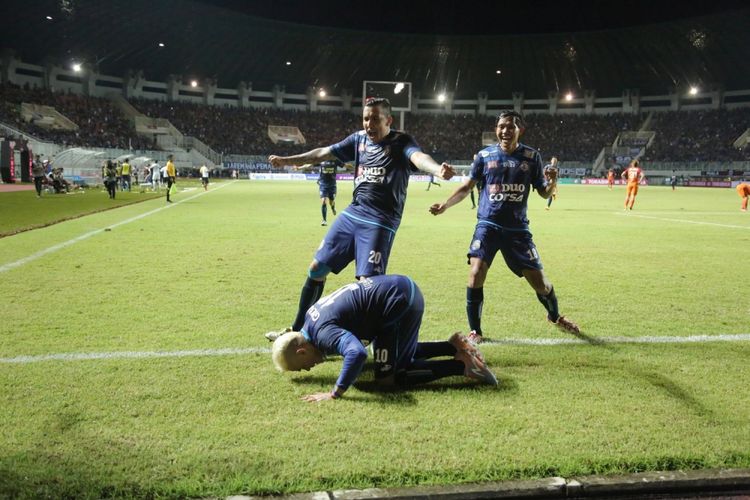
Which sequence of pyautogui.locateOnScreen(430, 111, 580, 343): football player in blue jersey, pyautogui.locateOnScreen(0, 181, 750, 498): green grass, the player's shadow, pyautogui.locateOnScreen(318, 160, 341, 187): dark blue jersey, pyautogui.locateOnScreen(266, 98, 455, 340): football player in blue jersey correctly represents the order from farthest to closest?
pyautogui.locateOnScreen(318, 160, 341, 187): dark blue jersey < pyautogui.locateOnScreen(430, 111, 580, 343): football player in blue jersey < pyautogui.locateOnScreen(266, 98, 455, 340): football player in blue jersey < the player's shadow < pyautogui.locateOnScreen(0, 181, 750, 498): green grass

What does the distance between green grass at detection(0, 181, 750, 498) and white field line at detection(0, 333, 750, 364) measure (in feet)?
0.32

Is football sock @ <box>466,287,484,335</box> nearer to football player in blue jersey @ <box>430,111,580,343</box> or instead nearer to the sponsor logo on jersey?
football player in blue jersey @ <box>430,111,580,343</box>

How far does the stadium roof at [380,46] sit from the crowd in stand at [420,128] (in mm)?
4384

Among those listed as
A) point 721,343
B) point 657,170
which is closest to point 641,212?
point 721,343

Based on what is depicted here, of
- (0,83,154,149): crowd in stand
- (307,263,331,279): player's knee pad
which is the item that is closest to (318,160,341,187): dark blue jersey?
(307,263,331,279): player's knee pad

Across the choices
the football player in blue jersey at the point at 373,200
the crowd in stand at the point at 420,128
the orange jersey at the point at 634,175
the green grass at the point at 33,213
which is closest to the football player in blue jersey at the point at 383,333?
the football player in blue jersey at the point at 373,200

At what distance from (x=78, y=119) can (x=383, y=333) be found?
2521 inches

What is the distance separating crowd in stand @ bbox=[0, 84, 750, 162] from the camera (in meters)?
59.7

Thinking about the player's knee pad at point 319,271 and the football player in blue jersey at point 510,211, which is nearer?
the player's knee pad at point 319,271

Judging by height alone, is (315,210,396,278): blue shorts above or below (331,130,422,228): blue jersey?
below

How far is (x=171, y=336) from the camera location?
526 cm

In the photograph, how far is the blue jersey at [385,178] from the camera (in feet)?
17.0

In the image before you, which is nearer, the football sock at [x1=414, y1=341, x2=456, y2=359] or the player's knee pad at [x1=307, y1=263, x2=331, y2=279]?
the football sock at [x1=414, y1=341, x2=456, y2=359]

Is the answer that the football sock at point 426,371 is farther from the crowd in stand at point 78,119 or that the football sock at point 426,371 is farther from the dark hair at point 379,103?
the crowd in stand at point 78,119
